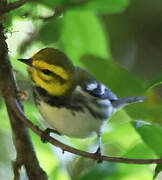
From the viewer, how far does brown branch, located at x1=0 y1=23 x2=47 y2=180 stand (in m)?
0.76

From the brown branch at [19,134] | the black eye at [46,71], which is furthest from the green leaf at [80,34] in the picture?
the brown branch at [19,134]

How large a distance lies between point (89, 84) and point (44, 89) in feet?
0.59

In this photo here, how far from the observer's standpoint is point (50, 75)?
98 cm

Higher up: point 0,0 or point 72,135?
point 0,0

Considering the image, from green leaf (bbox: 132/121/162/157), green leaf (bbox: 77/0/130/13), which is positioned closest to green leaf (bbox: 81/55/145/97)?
green leaf (bbox: 77/0/130/13)

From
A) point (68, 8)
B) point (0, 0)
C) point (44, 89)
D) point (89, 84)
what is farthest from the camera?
point (89, 84)

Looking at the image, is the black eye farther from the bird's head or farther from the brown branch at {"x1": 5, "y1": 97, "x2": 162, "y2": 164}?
the brown branch at {"x1": 5, "y1": 97, "x2": 162, "y2": 164}

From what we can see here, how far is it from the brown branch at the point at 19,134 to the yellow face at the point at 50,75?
15 cm

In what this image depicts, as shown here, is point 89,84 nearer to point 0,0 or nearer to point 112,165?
point 112,165

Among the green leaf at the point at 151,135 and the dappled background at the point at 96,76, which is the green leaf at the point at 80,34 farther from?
the green leaf at the point at 151,135

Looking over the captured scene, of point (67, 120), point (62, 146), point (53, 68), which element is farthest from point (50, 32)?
point (62, 146)

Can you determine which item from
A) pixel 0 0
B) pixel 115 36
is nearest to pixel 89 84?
pixel 0 0

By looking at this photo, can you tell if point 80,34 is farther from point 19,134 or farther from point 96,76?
point 19,134

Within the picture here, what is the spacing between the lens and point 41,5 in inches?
33.9
